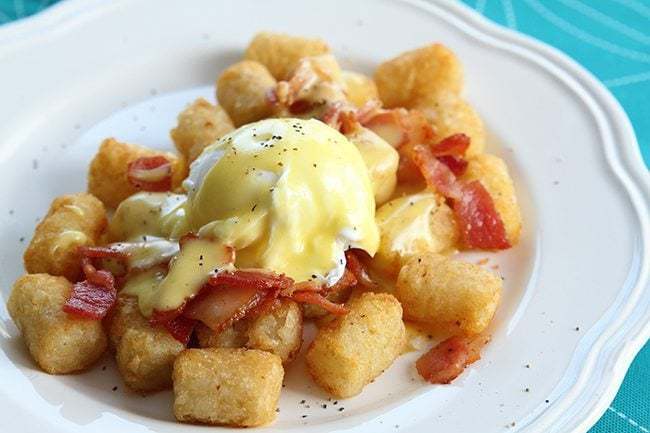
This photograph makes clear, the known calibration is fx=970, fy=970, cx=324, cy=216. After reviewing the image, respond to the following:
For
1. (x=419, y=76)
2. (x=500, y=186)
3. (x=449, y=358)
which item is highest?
(x=419, y=76)

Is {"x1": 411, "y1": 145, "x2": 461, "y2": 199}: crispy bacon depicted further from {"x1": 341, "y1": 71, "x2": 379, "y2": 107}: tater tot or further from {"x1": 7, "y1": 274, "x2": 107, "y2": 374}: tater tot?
{"x1": 7, "y1": 274, "x2": 107, "y2": 374}: tater tot

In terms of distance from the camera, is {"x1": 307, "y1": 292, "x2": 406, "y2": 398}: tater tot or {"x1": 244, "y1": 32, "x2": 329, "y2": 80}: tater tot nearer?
{"x1": 307, "y1": 292, "x2": 406, "y2": 398}: tater tot

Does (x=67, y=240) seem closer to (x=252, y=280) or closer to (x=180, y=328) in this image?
(x=180, y=328)

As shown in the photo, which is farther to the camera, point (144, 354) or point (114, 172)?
point (114, 172)

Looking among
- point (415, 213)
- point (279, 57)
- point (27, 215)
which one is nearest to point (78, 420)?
point (27, 215)

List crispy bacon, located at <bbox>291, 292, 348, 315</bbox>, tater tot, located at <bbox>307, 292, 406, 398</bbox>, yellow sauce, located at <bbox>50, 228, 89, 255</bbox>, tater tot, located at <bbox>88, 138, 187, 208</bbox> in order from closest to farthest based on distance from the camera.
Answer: tater tot, located at <bbox>307, 292, 406, 398</bbox> → crispy bacon, located at <bbox>291, 292, 348, 315</bbox> → yellow sauce, located at <bbox>50, 228, 89, 255</bbox> → tater tot, located at <bbox>88, 138, 187, 208</bbox>

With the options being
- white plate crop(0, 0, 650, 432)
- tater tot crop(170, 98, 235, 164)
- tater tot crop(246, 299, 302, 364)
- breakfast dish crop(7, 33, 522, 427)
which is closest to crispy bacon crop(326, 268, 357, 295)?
breakfast dish crop(7, 33, 522, 427)

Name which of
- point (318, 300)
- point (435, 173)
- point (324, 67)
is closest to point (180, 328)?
point (318, 300)
